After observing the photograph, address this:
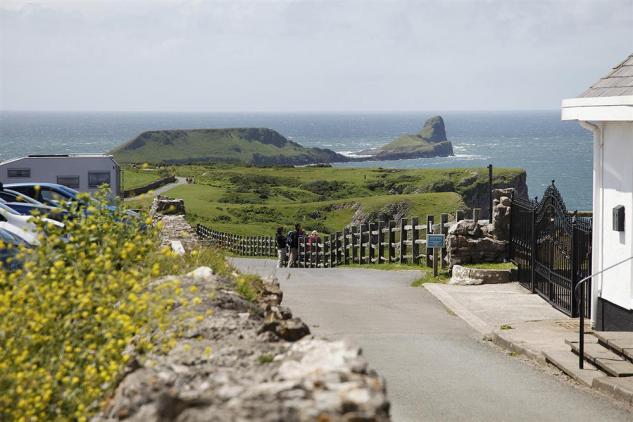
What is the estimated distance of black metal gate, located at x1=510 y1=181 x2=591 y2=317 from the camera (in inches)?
719

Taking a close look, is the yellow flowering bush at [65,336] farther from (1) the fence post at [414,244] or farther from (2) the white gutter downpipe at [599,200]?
(1) the fence post at [414,244]

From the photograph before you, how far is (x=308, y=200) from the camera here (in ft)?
322

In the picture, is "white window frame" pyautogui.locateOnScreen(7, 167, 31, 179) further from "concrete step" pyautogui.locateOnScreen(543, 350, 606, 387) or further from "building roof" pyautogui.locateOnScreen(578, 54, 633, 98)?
"concrete step" pyautogui.locateOnScreen(543, 350, 606, 387)

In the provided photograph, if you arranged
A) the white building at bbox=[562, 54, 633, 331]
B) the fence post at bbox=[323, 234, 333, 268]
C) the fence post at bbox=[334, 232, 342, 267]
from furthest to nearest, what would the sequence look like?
the fence post at bbox=[323, 234, 333, 268] → the fence post at bbox=[334, 232, 342, 267] → the white building at bbox=[562, 54, 633, 331]

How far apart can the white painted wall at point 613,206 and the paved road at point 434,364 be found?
2.20 m

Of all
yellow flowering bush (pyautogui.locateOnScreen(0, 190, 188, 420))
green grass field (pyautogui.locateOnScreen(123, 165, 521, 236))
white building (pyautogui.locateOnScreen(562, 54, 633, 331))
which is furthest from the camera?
green grass field (pyautogui.locateOnScreen(123, 165, 521, 236))

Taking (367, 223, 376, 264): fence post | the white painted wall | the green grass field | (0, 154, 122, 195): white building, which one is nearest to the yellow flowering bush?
the white painted wall

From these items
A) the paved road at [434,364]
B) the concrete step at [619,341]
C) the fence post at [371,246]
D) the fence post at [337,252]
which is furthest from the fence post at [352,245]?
the concrete step at [619,341]

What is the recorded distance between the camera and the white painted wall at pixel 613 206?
51.5 feet

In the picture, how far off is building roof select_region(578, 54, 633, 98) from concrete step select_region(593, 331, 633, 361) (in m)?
3.59

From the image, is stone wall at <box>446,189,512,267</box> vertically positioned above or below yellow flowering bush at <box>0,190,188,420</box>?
below

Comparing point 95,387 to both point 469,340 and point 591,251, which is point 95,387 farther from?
point 591,251

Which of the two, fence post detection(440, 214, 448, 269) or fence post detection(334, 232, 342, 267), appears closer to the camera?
fence post detection(440, 214, 448, 269)

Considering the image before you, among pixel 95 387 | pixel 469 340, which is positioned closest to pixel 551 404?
pixel 469 340
